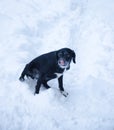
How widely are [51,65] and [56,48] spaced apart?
237 cm

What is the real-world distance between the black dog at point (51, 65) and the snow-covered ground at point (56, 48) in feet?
0.97

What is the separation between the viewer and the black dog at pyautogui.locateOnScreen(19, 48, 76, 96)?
215 inches

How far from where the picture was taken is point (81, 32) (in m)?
9.02

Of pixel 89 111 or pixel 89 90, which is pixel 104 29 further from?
pixel 89 111

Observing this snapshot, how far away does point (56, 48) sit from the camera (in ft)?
25.7

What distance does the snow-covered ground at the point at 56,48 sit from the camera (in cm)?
529

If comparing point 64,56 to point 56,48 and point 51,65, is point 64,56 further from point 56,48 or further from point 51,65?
point 56,48

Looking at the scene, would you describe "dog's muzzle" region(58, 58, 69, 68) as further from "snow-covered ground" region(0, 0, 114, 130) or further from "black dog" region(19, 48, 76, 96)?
"snow-covered ground" region(0, 0, 114, 130)

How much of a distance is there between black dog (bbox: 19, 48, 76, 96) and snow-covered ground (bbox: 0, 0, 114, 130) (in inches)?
11.6

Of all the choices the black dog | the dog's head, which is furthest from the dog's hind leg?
the dog's head

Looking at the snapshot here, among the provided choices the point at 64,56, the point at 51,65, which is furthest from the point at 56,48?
the point at 64,56

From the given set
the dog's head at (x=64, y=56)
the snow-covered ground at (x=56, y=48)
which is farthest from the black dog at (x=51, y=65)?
the snow-covered ground at (x=56, y=48)

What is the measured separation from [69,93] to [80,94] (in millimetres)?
274

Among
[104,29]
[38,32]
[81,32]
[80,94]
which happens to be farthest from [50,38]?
[80,94]
